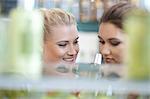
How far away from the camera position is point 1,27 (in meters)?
0.74

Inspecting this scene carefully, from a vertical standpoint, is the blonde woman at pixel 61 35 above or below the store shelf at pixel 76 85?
above

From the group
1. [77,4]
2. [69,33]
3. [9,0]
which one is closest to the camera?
[9,0]

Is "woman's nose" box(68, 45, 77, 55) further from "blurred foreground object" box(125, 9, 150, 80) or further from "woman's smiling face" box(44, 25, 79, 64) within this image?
"blurred foreground object" box(125, 9, 150, 80)

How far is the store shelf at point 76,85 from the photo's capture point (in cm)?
68

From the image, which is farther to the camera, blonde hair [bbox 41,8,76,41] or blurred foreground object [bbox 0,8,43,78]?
blonde hair [bbox 41,8,76,41]

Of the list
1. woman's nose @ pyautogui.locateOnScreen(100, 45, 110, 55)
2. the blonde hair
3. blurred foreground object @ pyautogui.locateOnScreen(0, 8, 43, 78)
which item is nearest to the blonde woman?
the blonde hair

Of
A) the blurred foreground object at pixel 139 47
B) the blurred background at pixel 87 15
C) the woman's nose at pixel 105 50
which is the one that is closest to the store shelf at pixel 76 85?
the blurred foreground object at pixel 139 47

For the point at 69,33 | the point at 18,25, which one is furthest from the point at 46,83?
the point at 69,33

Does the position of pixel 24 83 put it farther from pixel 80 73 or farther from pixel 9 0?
pixel 9 0

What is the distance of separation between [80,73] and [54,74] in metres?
0.06

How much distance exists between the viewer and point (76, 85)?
684mm

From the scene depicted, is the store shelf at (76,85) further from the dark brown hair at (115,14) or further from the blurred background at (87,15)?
the blurred background at (87,15)

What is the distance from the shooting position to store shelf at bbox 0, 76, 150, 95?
0.68 m

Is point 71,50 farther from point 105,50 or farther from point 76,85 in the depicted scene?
point 76,85
